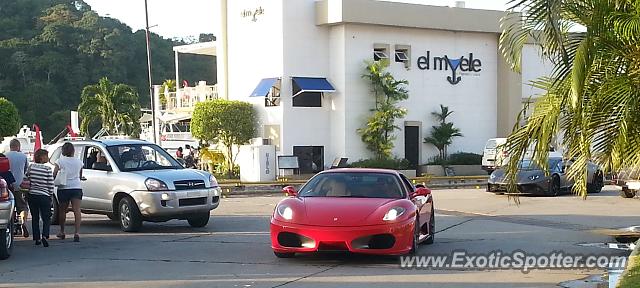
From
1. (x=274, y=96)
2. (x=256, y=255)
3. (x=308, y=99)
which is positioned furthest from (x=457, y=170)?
(x=256, y=255)

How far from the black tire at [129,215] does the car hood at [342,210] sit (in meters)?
4.76

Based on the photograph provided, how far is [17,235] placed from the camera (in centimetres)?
1507

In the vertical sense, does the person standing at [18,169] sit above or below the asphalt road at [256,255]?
above

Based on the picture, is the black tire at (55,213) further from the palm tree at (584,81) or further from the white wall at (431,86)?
the white wall at (431,86)

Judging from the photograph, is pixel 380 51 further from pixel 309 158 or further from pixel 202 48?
pixel 202 48

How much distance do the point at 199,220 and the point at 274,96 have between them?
836 inches

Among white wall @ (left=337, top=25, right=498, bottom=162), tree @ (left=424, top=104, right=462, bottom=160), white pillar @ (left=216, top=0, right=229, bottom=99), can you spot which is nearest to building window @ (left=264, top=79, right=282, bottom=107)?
white wall @ (left=337, top=25, right=498, bottom=162)

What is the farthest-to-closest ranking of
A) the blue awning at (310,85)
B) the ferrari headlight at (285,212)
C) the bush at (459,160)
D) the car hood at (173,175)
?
the bush at (459,160), the blue awning at (310,85), the car hood at (173,175), the ferrari headlight at (285,212)

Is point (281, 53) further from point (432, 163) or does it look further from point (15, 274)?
point (15, 274)

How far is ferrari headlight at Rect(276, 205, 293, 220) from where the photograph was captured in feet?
37.4

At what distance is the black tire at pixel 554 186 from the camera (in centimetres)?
2614

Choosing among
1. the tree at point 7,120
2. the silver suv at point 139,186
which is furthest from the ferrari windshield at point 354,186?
the tree at point 7,120

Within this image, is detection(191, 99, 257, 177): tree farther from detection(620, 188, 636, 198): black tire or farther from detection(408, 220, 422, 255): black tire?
detection(408, 220, 422, 255): black tire

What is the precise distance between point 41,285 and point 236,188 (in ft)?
63.7
